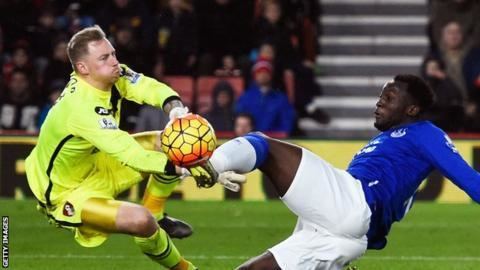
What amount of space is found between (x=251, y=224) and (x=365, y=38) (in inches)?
258

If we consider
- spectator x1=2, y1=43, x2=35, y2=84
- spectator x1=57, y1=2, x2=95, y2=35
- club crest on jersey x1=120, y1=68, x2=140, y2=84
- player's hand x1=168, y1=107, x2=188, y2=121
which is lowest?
spectator x1=2, y1=43, x2=35, y2=84

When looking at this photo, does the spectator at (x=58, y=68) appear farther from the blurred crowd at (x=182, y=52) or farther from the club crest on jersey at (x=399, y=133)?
the club crest on jersey at (x=399, y=133)

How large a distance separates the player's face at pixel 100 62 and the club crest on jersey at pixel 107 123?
1.08 ft

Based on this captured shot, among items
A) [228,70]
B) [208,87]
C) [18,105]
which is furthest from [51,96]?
[228,70]

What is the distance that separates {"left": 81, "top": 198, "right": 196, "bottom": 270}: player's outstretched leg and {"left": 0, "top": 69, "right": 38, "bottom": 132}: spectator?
26.4 feet

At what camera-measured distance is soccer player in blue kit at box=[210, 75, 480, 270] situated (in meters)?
7.33

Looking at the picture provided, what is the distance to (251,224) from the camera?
12945 millimetres

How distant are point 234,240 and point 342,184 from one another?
14.3ft

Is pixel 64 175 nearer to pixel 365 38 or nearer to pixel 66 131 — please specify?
pixel 66 131

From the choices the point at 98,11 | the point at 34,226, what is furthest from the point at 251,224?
the point at 98,11

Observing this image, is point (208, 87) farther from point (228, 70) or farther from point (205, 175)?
point (205, 175)

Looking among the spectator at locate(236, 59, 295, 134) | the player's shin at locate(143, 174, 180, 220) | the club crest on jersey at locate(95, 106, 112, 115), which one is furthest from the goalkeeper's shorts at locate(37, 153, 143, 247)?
the spectator at locate(236, 59, 295, 134)

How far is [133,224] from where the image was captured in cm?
802

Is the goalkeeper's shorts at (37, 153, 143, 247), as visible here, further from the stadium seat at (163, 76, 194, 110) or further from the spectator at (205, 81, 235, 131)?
the stadium seat at (163, 76, 194, 110)
